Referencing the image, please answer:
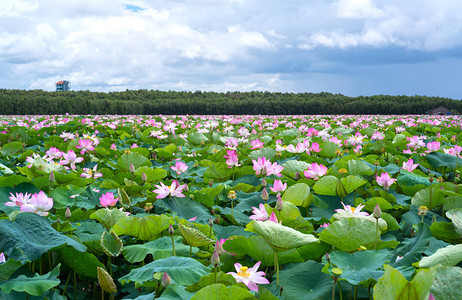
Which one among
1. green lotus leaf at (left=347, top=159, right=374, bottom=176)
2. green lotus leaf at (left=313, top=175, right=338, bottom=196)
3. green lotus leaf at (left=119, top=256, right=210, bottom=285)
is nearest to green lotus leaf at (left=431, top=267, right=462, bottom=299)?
green lotus leaf at (left=119, top=256, right=210, bottom=285)

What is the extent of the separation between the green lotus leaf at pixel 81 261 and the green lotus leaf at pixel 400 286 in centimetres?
83

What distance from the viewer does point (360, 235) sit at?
1177 millimetres

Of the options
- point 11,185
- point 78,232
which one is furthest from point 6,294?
point 11,185

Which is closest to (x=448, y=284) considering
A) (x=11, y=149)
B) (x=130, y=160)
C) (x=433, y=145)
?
(x=130, y=160)

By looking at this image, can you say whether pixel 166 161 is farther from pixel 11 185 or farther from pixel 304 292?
pixel 304 292

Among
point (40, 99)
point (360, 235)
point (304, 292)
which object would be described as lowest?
point (304, 292)

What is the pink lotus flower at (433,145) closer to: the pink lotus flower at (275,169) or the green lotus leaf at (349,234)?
the pink lotus flower at (275,169)

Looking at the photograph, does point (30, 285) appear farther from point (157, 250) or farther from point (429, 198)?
point (429, 198)

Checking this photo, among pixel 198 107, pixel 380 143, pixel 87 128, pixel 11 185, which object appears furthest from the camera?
pixel 198 107

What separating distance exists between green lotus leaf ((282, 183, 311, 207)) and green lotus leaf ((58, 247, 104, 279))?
90cm

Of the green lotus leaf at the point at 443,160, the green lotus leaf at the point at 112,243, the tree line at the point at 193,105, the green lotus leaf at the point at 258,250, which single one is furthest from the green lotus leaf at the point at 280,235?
the tree line at the point at 193,105

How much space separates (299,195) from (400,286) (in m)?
0.95

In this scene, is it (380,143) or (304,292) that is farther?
(380,143)

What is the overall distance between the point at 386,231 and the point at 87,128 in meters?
5.89
